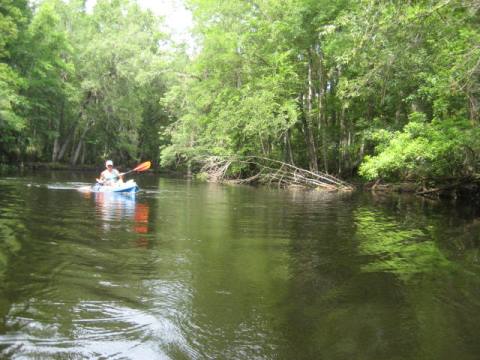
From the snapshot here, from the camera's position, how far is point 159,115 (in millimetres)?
48688

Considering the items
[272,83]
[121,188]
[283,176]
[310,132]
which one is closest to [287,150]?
[310,132]

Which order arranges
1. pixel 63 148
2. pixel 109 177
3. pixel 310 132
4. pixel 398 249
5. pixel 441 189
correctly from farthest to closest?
pixel 63 148 < pixel 310 132 < pixel 109 177 < pixel 441 189 < pixel 398 249

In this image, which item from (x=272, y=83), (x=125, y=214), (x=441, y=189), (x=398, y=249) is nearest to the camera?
(x=398, y=249)

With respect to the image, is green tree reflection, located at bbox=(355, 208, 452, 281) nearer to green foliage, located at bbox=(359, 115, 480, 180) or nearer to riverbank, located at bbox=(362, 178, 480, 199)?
green foliage, located at bbox=(359, 115, 480, 180)

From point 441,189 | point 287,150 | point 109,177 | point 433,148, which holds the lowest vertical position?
point 441,189

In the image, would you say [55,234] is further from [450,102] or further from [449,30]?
[450,102]

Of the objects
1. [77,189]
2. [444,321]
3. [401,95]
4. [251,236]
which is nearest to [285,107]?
[401,95]

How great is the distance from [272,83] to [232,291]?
64.1 ft

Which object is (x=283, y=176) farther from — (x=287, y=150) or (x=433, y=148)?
(x=433, y=148)

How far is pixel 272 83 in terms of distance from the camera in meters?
23.2

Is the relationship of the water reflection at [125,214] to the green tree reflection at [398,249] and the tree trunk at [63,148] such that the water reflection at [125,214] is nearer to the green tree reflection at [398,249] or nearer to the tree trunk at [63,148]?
the green tree reflection at [398,249]

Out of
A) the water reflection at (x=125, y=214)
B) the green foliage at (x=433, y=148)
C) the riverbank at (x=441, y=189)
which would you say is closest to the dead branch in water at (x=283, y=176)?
the riverbank at (x=441, y=189)

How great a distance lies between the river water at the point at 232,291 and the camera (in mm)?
3410

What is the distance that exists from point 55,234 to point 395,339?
5.73 meters
